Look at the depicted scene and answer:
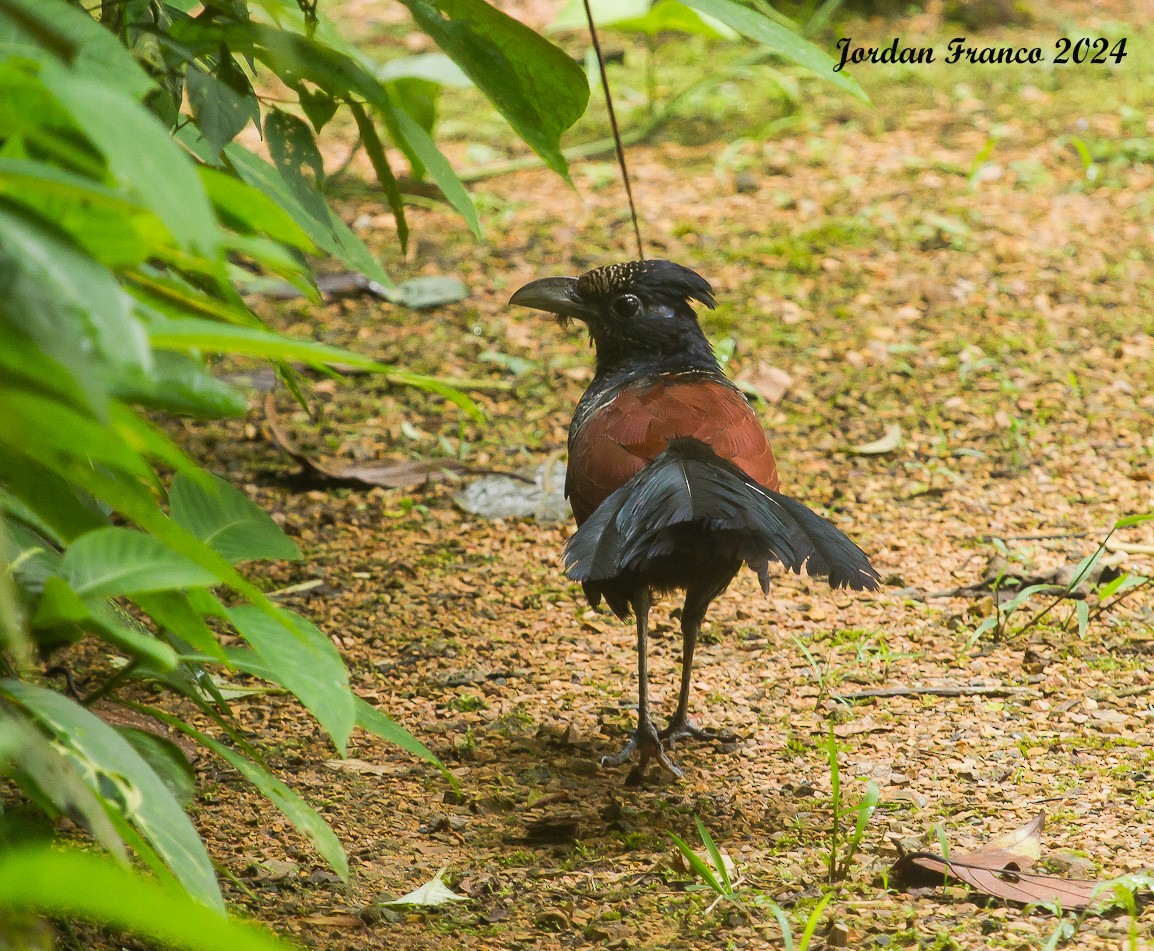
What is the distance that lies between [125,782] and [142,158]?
31.0 inches

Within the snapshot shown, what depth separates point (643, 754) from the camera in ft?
11.3

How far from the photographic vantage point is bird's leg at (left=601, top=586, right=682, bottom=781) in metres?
3.42

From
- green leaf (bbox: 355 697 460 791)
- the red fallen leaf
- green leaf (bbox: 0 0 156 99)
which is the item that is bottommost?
the red fallen leaf

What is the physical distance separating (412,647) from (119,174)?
9.59 ft

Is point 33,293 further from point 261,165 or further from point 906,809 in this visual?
point 906,809

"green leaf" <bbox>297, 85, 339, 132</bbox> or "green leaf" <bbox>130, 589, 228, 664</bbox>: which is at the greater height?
"green leaf" <bbox>297, 85, 339, 132</bbox>

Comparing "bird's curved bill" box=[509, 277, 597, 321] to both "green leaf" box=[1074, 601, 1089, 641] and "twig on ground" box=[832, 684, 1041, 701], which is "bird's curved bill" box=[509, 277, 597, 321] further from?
"green leaf" box=[1074, 601, 1089, 641]

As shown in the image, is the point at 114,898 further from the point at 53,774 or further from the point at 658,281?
the point at 658,281

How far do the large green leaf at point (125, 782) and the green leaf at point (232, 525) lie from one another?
55 centimetres

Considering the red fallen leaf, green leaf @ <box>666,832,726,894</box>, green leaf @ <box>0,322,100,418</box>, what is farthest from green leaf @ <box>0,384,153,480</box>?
the red fallen leaf

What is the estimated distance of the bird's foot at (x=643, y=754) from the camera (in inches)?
134

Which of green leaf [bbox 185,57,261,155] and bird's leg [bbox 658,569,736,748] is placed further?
bird's leg [bbox 658,569,736,748]

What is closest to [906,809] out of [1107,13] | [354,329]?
[354,329]

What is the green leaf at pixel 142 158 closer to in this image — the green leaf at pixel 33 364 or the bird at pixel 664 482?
the green leaf at pixel 33 364
